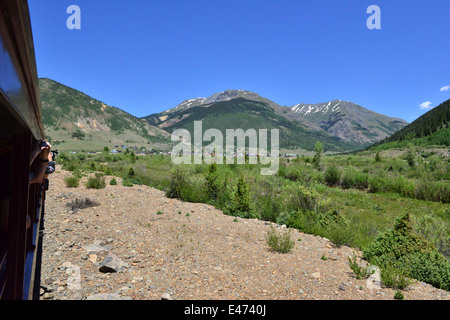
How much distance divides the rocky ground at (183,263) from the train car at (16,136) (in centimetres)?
198

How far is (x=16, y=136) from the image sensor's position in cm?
169

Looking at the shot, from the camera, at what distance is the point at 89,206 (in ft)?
28.4

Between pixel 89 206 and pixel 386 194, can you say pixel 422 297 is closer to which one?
pixel 89 206

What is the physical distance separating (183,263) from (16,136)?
166 inches

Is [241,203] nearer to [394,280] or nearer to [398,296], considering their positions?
[394,280]

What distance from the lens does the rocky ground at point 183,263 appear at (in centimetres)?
386

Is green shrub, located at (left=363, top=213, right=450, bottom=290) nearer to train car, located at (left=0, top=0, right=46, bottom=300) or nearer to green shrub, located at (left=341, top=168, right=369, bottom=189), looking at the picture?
train car, located at (left=0, top=0, right=46, bottom=300)

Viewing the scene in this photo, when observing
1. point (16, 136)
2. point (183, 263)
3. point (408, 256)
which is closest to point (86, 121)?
point (183, 263)

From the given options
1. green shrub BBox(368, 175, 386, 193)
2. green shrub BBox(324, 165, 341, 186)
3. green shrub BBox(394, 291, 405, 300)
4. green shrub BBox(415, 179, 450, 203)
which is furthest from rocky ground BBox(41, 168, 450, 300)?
green shrub BBox(324, 165, 341, 186)

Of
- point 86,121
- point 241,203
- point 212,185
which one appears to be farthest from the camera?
point 86,121

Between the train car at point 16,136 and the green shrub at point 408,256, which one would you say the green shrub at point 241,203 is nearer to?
the green shrub at point 408,256

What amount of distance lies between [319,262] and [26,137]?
5.77 meters
